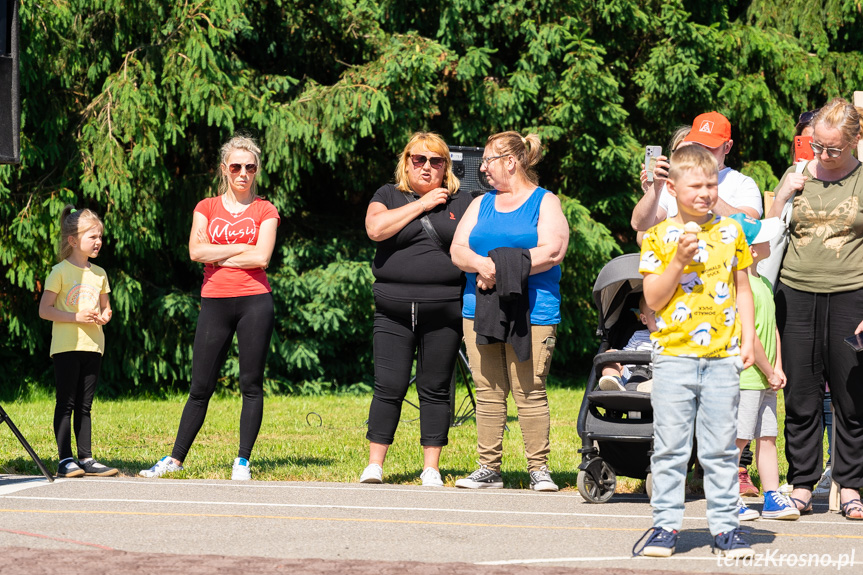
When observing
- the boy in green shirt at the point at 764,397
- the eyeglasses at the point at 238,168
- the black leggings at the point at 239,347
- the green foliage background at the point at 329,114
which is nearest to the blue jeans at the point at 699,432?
the boy in green shirt at the point at 764,397

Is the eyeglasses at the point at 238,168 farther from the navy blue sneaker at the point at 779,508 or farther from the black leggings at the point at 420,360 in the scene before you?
the navy blue sneaker at the point at 779,508

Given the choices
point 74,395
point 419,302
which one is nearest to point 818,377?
point 419,302

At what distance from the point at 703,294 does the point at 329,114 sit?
31.3ft

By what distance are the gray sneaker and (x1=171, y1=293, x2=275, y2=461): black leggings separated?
72.1 inches

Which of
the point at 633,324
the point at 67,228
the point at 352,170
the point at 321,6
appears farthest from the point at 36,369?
the point at 633,324

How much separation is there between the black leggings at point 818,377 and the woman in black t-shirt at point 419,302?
2.07 meters

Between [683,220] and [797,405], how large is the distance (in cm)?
168

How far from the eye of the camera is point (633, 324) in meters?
7.04

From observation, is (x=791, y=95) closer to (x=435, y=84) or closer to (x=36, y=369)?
(x=435, y=84)

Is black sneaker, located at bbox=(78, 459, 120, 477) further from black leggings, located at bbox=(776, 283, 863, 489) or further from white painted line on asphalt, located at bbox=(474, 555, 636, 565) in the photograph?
black leggings, located at bbox=(776, 283, 863, 489)

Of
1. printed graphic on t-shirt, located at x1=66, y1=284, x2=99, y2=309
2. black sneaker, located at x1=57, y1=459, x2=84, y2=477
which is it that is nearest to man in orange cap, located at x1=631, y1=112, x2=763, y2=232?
printed graphic on t-shirt, located at x1=66, y1=284, x2=99, y2=309

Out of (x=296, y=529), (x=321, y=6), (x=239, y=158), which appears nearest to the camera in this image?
(x=296, y=529)

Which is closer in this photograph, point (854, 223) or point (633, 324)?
point (854, 223)

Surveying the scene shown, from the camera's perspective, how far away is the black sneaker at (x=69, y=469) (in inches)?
262
